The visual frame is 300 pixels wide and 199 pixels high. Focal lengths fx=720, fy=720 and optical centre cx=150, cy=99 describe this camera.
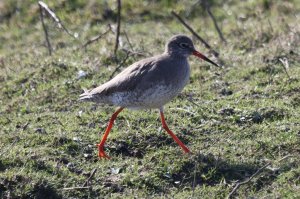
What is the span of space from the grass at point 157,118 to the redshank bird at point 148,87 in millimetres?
323

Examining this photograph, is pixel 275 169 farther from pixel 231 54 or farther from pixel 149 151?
pixel 231 54

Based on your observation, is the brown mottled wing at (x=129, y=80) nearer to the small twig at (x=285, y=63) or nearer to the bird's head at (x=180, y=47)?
the bird's head at (x=180, y=47)

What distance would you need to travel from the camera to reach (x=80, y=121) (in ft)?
28.5

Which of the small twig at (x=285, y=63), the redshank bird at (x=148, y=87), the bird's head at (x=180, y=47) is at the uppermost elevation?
the bird's head at (x=180, y=47)

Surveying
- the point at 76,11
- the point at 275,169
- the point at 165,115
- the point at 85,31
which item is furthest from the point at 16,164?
the point at 76,11

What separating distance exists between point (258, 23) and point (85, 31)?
9.82 feet

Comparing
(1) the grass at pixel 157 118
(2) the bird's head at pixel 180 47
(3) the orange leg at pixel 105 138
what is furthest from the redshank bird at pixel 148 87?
(1) the grass at pixel 157 118

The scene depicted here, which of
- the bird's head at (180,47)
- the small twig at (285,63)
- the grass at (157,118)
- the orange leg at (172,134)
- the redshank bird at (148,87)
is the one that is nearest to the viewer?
the grass at (157,118)

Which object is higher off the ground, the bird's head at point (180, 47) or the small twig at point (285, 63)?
the bird's head at point (180, 47)

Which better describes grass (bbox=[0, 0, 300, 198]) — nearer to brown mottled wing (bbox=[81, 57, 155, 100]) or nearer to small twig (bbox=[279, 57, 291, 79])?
small twig (bbox=[279, 57, 291, 79])

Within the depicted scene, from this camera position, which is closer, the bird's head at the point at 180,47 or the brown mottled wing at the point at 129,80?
the brown mottled wing at the point at 129,80

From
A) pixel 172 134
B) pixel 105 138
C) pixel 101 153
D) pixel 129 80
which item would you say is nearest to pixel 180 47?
pixel 129 80

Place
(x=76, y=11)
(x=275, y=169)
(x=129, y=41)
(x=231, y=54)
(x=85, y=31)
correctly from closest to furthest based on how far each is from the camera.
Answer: (x=275, y=169) < (x=231, y=54) < (x=129, y=41) < (x=85, y=31) < (x=76, y=11)

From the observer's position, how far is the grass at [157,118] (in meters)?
7.11
